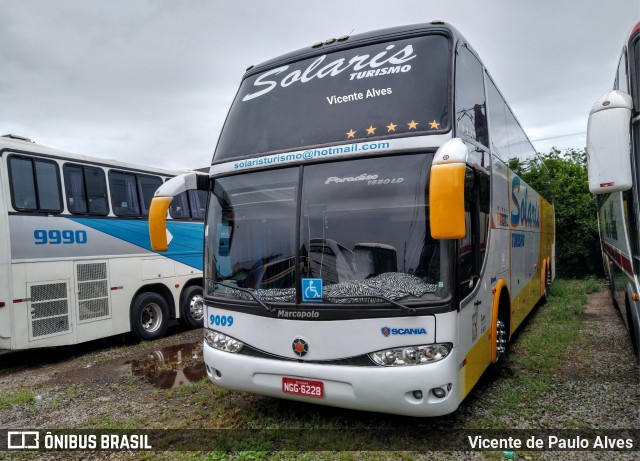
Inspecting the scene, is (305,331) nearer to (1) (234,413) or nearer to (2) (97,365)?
(1) (234,413)

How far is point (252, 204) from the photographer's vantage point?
4570 mm

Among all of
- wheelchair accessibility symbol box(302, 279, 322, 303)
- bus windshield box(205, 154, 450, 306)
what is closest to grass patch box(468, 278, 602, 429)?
bus windshield box(205, 154, 450, 306)

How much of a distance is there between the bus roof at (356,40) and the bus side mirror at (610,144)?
5.24 feet

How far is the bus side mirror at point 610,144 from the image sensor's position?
11.2ft

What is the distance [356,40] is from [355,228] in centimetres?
209

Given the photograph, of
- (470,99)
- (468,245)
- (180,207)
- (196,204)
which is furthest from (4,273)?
(470,99)

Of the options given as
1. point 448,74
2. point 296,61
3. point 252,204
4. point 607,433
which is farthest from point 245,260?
point 607,433

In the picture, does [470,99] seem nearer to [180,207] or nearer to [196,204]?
[180,207]

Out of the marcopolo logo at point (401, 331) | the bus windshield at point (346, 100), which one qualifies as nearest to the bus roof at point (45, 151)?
the bus windshield at point (346, 100)

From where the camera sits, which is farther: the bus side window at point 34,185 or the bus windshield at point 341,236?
the bus side window at point 34,185

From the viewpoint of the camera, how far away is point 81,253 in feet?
25.9

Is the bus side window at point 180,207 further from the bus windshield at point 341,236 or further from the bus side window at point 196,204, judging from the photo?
the bus windshield at point 341,236

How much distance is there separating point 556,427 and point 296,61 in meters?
4.50

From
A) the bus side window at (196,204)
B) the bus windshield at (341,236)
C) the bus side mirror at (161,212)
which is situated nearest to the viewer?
the bus windshield at (341,236)
